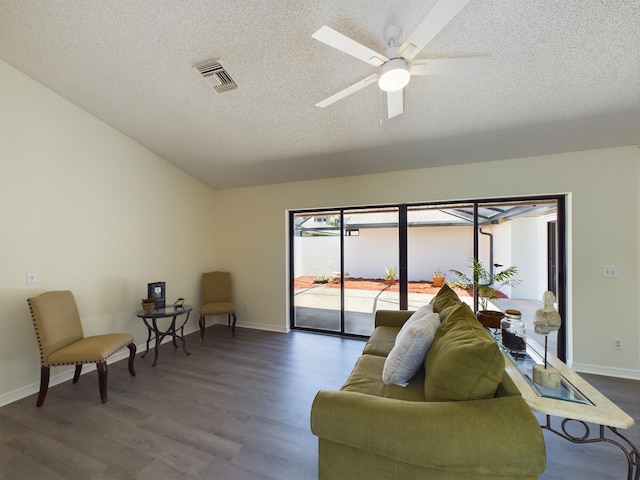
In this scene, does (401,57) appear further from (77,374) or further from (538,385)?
(77,374)

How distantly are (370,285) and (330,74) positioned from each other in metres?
3.23

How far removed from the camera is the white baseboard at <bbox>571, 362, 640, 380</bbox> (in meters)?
2.97

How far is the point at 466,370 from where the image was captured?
1340mm

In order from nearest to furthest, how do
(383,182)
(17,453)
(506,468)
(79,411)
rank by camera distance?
(506,468)
(17,453)
(79,411)
(383,182)

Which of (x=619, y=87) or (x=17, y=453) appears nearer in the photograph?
(x=17, y=453)

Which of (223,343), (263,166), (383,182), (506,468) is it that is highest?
(263,166)

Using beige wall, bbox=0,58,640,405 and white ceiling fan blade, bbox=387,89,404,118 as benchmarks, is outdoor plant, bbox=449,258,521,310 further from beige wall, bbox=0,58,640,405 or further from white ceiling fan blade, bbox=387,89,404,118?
white ceiling fan blade, bbox=387,89,404,118

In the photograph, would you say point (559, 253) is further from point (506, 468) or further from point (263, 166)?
point (263, 166)

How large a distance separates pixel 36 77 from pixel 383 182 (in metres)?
4.05

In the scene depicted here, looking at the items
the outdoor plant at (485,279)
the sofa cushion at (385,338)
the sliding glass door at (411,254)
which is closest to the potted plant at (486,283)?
the outdoor plant at (485,279)

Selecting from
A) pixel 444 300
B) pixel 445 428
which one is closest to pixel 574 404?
pixel 445 428

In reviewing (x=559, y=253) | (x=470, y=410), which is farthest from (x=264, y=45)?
(x=559, y=253)

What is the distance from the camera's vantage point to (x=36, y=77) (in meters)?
2.74

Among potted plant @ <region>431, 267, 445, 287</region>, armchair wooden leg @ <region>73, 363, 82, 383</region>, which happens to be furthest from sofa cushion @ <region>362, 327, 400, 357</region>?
armchair wooden leg @ <region>73, 363, 82, 383</region>
